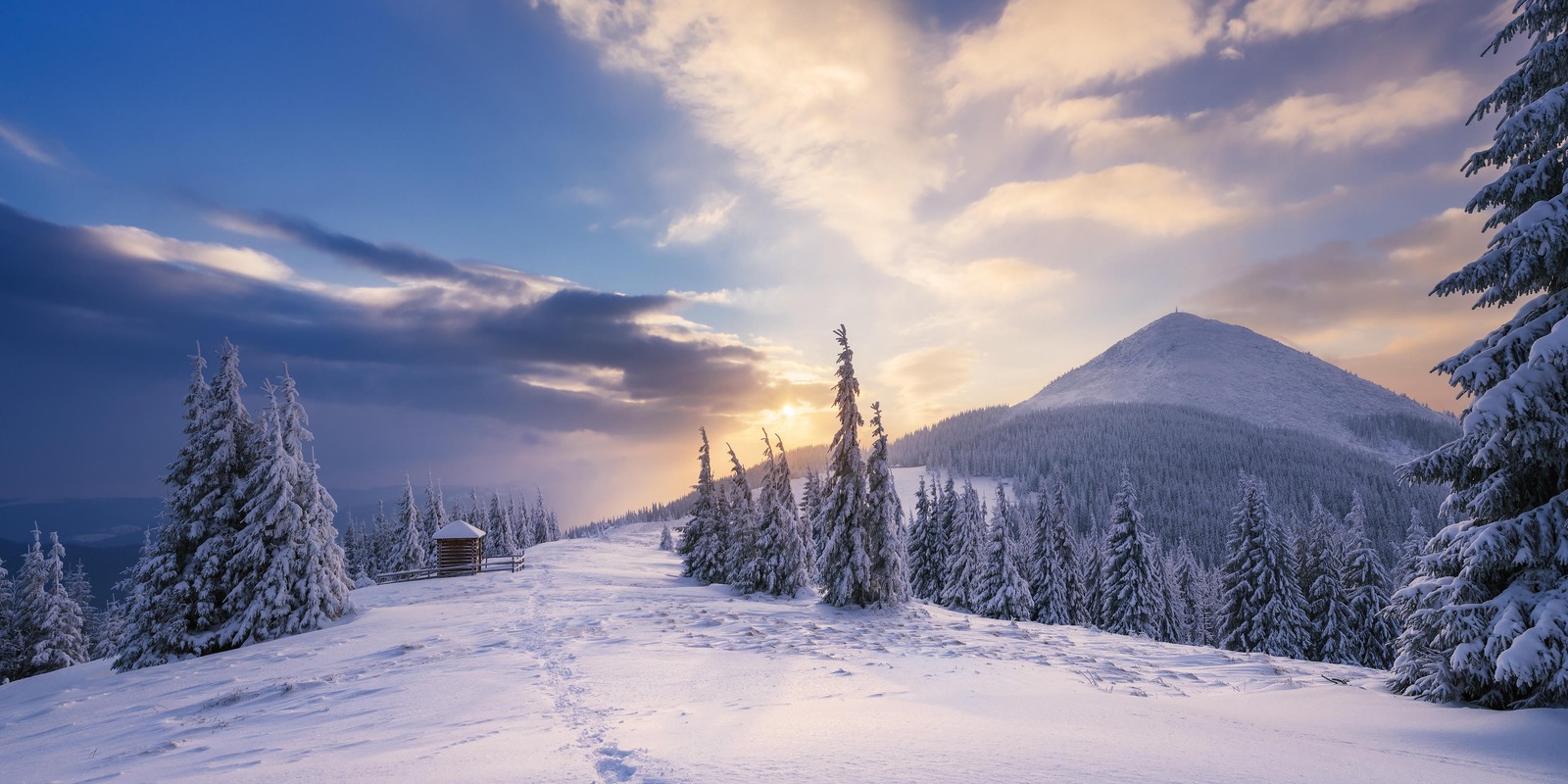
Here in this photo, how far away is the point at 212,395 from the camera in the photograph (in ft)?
78.3

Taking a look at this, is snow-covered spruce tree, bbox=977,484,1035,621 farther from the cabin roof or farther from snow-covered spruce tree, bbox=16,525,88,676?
snow-covered spruce tree, bbox=16,525,88,676

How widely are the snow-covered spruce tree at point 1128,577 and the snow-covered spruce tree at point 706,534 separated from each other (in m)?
27.1

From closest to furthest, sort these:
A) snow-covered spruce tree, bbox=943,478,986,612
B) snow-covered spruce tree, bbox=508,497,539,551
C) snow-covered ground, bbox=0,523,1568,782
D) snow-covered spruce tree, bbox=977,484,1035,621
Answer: snow-covered ground, bbox=0,523,1568,782
snow-covered spruce tree, bbox=977,484,1035,621
snow-covered spruce tree, bbox=943,478,986,612
snow-covered spruce tree, bbox=508,497,539,551

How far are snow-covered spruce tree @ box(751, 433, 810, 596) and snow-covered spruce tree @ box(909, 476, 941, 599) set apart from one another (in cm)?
1908

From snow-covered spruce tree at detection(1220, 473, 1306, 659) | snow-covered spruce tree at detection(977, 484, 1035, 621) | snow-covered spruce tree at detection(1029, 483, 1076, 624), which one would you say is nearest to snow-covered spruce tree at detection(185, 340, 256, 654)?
snow-covered spruce tree at detection(977, 484, 1035, 621)

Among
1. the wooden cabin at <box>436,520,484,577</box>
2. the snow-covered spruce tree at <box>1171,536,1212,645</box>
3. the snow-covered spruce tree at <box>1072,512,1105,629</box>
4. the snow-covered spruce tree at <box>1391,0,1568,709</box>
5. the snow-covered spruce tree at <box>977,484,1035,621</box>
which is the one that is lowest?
the snow-covered spruce tree at <box>1171,536,1212,645</box>

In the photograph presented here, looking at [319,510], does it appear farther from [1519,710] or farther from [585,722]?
[1519,710]

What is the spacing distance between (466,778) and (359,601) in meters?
29.9

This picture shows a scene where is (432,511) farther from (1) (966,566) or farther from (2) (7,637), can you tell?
(1) (966,566)

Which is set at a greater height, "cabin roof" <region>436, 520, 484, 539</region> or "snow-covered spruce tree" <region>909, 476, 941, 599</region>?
"cabin roof" <region>436, 520, 484, 539</region>

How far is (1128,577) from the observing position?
136ft

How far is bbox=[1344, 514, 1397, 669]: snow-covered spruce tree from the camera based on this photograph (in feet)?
127

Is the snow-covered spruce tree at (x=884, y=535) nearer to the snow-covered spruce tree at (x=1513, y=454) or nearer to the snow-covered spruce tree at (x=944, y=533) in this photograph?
the snow-covered spruce tree at (x=1513, y=454)

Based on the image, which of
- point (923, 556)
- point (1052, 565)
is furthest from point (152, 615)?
point (1052, 565)
